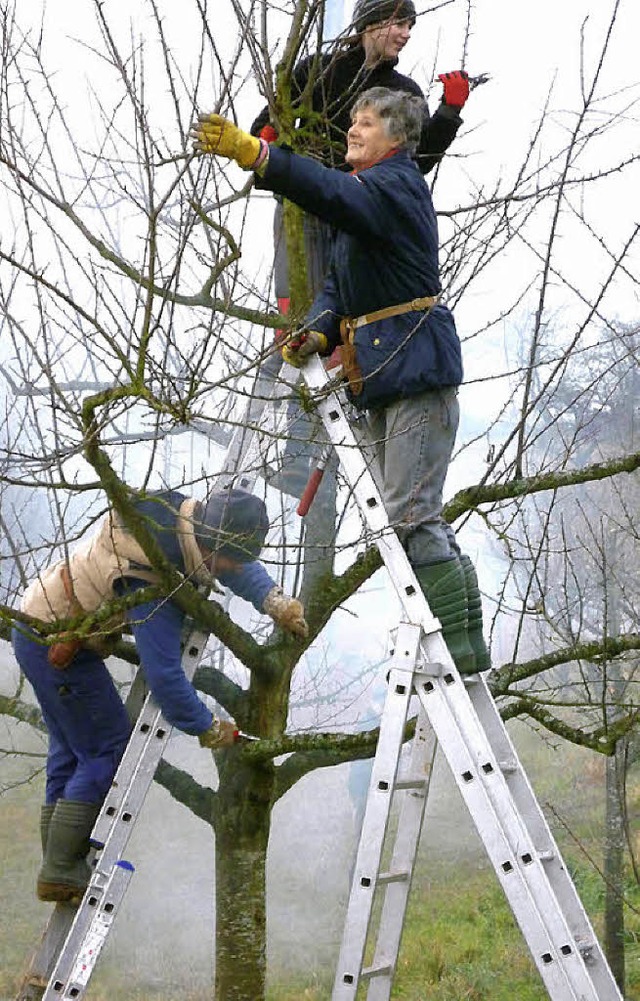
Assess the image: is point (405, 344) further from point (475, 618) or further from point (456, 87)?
point (456, 87)

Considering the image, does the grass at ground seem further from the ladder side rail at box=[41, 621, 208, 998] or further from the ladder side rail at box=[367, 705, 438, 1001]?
the ladder side rail at box=[41, 621, 208, 998]

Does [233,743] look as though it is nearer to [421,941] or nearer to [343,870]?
[421,941]

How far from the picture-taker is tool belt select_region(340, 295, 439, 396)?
3609 millimetres

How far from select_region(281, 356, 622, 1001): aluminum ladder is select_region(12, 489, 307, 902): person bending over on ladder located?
2.42 ft

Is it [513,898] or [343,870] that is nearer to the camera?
[513,898]

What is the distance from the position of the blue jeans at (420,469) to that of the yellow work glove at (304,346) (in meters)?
0.33

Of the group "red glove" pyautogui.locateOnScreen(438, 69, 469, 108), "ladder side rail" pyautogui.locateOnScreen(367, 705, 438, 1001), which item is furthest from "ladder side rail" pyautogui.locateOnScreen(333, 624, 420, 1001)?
"red glove" pyautogui.locateOnScreen(438, 69, 469, 108)

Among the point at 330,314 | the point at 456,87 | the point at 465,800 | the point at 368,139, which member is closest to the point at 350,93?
the point at 456,87

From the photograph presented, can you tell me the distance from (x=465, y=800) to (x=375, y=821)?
0.95ft

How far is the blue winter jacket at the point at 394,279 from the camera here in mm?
3420

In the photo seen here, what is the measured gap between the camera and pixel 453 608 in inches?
136

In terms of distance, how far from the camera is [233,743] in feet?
14.6

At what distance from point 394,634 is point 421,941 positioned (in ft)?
27.4

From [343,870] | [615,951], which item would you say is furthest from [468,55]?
[343,870]
